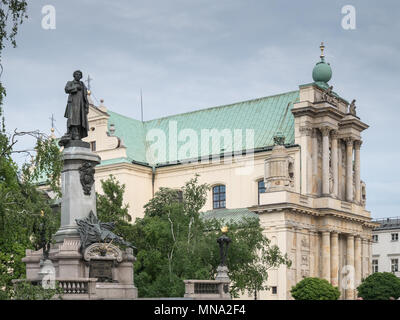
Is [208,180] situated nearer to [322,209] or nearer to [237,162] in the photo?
[237,162]

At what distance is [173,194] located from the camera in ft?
201

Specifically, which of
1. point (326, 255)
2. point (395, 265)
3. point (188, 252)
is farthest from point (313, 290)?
point (395, 265)

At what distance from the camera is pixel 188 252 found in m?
48.2

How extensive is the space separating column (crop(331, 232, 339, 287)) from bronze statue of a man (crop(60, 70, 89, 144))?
146ft

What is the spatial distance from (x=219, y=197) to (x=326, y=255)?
1261 cm

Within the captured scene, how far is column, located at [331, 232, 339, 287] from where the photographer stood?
227 feet

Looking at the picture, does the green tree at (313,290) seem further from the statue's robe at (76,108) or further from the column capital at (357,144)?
the statue's robe at (76,108)

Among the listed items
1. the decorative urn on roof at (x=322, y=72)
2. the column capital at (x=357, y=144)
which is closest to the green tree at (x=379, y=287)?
the column capital at (x=357, y=144)

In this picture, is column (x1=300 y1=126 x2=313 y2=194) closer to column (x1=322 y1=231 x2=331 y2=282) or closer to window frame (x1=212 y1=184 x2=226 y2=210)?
column (x1=322 y1=231 x2=331 y2=282)

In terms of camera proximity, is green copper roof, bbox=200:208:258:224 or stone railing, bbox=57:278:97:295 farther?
green copper roof, bbox=200:208:258:224

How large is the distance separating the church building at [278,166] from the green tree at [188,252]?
12361 millimetres

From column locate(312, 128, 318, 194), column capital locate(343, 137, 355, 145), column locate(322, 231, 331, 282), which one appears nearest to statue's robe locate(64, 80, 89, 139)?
column locate(322, 231, 331, 282)

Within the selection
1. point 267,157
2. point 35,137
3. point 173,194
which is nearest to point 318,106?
point 267,157

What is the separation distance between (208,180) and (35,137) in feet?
164
